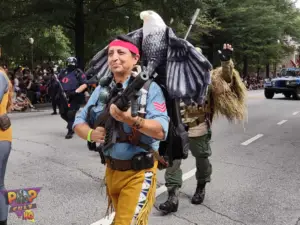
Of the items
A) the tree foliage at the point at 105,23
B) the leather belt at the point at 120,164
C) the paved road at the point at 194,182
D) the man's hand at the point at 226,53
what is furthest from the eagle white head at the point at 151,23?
the tree foliage at the point at 105,23

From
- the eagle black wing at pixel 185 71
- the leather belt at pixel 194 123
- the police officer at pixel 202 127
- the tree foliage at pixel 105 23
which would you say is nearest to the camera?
the eagle black wing at pixel 185 71

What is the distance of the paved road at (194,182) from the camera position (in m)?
4.43

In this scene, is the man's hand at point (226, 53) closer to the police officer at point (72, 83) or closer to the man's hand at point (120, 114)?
the man's hand at point (120, 114)

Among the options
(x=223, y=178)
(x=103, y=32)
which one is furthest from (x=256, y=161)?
(x=103, y=32)

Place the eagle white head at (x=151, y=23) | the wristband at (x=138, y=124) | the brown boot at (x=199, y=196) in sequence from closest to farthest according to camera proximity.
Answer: the wristband at (x=138, y=124)
the eagle white head at (x=151, y=23)
the brown boot at (x=199, y=196)

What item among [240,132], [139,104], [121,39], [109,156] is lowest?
[240,132]

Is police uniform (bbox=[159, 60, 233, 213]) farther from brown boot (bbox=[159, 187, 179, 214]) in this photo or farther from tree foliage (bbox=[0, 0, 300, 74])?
tree foliage (bbox=[0, 0, 300, 74])

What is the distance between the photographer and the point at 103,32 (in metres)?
21.2

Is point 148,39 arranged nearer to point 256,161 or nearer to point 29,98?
point 256,161

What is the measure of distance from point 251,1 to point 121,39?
34.8 m

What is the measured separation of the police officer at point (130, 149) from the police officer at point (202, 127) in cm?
177

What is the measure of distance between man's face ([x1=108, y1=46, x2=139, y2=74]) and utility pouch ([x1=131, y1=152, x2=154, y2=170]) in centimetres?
54

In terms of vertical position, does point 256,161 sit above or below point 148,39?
below

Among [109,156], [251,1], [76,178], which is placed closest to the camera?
[109,156]
